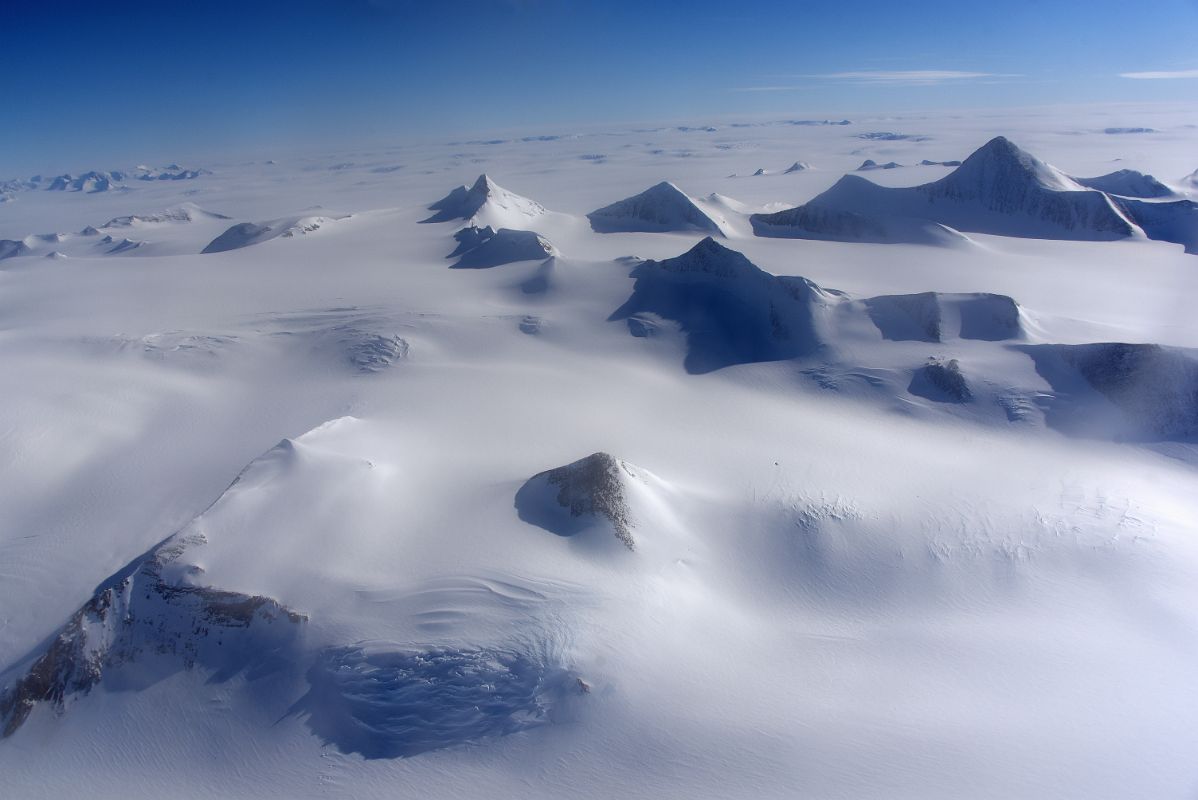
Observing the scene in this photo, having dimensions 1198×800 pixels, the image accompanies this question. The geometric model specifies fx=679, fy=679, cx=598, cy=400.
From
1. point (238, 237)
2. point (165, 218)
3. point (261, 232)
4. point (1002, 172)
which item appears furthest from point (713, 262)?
point (165, 218)

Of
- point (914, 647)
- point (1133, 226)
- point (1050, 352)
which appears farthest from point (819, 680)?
point (1133, 226)

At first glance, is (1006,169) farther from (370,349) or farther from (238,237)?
(238,237)

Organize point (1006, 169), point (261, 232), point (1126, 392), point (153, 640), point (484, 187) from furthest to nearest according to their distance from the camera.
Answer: point (484, 187) → point (261, 232) → point (1006, 169) → point (1126, 392) → point (153, 640)

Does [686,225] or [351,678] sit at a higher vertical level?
[686,225]

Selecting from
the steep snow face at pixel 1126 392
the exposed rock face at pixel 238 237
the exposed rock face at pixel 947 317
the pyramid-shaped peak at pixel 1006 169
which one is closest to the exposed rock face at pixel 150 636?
the steep snow face at pixel 1126 392

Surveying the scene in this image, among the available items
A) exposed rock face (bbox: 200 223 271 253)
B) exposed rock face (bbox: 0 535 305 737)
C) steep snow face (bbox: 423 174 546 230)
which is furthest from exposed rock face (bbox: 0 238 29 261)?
exposed rock face (bbox: 0 535 305 737)

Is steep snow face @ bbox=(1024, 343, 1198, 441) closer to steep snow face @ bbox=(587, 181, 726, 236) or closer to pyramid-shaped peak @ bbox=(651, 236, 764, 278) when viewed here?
pyramid-shaped peak @ bbox=(651, 236, 764, 278)

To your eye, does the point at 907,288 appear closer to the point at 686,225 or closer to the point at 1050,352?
the point at 1050,352

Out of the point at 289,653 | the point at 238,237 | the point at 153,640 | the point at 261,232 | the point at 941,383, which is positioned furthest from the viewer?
the point at 261,232
